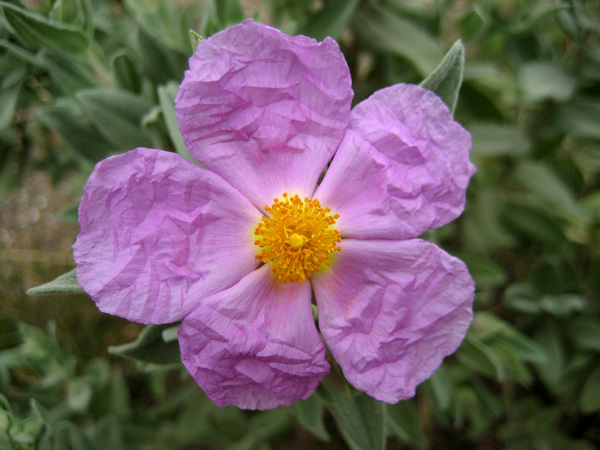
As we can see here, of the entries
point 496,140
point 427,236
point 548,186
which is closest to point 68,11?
point 427,236

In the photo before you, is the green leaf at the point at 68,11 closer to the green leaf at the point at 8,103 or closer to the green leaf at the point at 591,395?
the green leaf at the point at 8,103

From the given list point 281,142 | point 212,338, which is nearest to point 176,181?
point 281,142

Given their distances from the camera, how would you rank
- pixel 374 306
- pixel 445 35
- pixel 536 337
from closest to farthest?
pixel 374 306
pixel 536 337
pixel 445 35

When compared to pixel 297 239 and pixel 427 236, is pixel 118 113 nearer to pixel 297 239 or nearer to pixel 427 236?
pixel 297 239

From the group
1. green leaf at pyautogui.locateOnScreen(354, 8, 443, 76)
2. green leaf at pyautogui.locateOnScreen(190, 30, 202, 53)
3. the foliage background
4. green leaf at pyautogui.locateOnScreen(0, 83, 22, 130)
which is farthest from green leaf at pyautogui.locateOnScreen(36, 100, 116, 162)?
green leaf at pyautogui.locateOnScreen(354, 8, 443, 76)

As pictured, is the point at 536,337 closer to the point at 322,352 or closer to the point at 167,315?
the point at 322,352

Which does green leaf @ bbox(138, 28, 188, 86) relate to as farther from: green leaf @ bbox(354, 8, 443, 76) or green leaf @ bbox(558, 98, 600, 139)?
green leaf @ bbox(558, 98, 600, 139)
